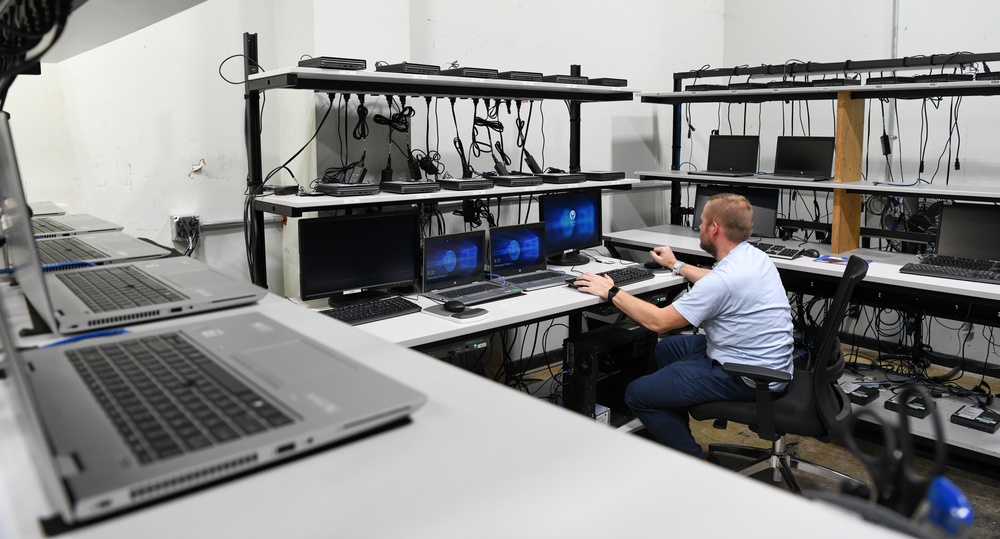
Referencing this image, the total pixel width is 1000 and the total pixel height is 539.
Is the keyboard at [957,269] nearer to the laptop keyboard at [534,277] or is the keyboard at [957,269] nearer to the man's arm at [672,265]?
the man's arm at [672,265]

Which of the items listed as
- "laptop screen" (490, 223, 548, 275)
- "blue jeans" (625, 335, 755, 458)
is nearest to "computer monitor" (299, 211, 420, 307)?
"laptop screen" (490, 223, 548, 275)

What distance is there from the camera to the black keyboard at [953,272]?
2955 millimetres

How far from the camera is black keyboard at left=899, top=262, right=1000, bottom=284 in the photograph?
2.96 metres

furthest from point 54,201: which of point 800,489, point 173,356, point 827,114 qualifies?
point 827,114

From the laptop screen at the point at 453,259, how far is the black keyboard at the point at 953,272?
73.7 inches

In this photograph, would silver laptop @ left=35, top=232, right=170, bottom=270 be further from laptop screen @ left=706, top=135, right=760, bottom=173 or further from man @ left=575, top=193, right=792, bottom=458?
laptop screen @ left=706, top=135, right=760, bottom=173

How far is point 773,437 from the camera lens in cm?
250

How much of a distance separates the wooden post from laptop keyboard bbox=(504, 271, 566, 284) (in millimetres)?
1490

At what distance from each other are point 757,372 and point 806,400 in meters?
0.26

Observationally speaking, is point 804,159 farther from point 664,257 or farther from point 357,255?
point 357,255

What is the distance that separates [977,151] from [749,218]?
227cm

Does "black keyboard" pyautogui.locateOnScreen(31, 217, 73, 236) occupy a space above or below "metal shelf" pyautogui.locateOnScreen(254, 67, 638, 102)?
below

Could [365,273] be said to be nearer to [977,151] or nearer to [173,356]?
[173,356]

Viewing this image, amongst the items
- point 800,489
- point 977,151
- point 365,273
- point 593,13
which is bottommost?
point 800,489
